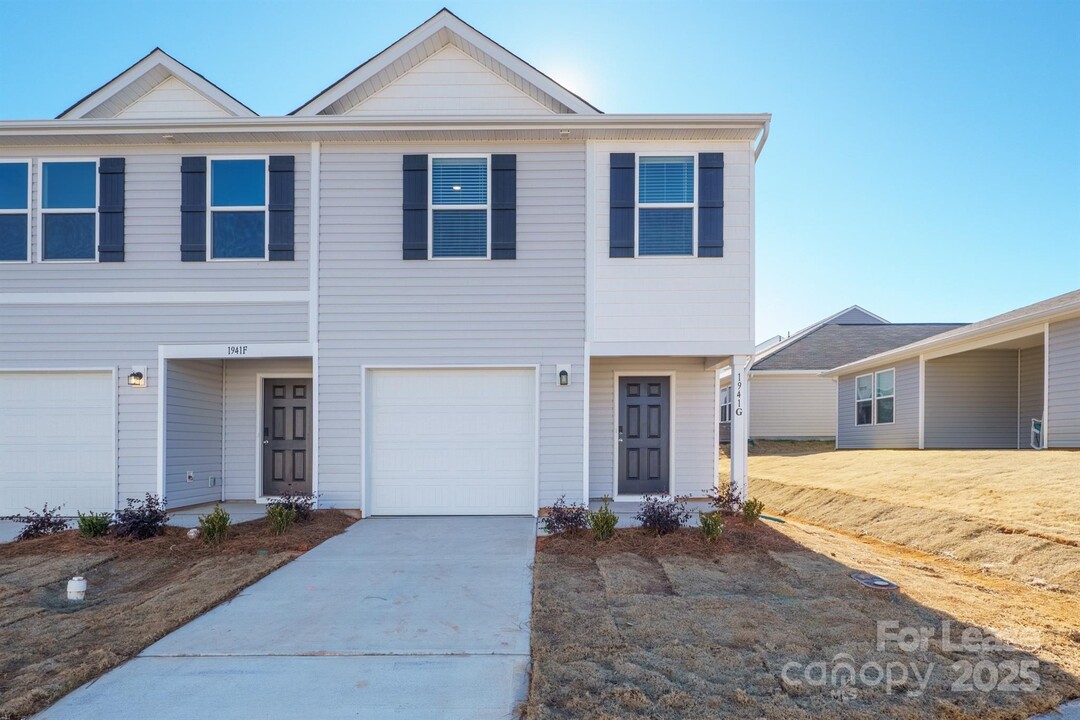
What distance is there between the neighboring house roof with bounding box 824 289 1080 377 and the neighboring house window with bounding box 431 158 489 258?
34.6 feet

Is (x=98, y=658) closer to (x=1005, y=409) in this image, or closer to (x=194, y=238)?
(x=194, y=238)

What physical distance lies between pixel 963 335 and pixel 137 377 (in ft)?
52.7

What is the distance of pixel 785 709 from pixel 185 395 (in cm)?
851

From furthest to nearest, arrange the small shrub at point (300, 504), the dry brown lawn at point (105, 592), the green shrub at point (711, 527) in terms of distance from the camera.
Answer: the small shrub at point (300, 504), the green shrub at point (711, 527), the dry brown lawn at point (105, 592)

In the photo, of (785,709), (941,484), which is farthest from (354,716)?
(941,484)

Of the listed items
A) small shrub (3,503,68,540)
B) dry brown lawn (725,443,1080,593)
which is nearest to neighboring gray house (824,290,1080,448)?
dry brown lawn (725,443,1080,593)

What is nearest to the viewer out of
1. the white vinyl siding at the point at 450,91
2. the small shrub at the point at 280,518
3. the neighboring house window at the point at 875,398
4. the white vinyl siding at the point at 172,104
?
the small shrub at the point at 280,518

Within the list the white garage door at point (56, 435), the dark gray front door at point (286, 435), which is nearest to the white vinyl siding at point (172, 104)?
the white garage door at point (56, 435)

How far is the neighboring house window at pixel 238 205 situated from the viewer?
8648mm

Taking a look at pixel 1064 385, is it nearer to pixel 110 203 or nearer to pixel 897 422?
pixel 897 422

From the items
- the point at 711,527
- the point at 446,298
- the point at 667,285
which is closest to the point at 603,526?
the point at 711,527

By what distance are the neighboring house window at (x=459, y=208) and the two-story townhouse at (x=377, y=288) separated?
29 mm

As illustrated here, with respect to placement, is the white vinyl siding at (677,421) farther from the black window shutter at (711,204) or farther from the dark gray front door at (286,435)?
the dark gray front door at (286,435)

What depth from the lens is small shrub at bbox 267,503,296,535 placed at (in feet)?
24.3
